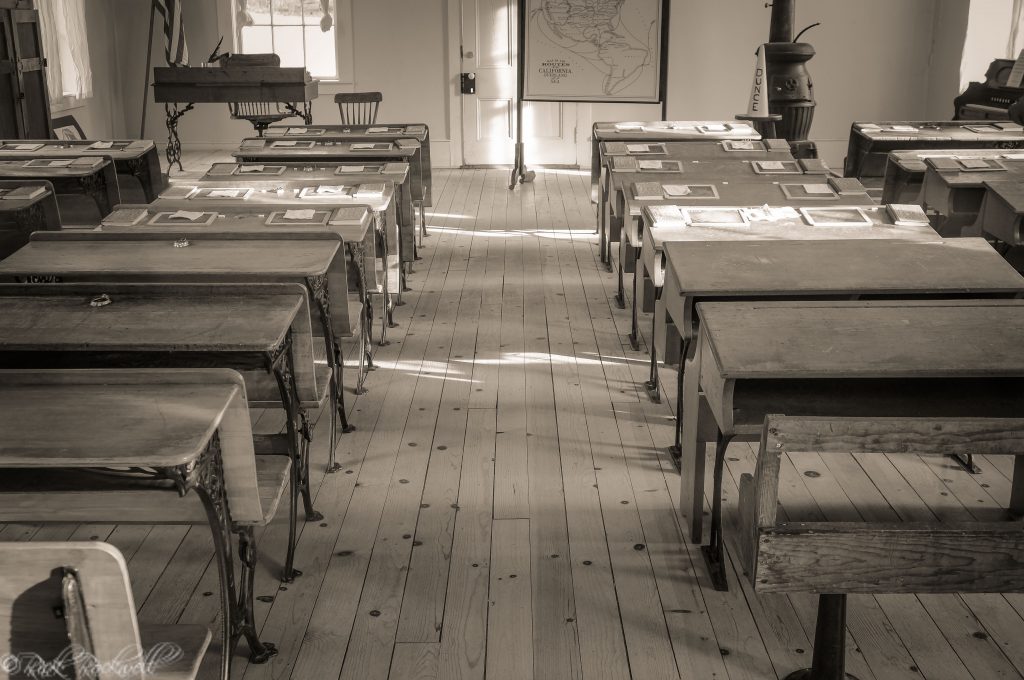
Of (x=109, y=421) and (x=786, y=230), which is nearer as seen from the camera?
(x=109, y=421)

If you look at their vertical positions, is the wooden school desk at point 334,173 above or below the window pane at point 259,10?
below

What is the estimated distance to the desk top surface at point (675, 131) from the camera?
6184mm

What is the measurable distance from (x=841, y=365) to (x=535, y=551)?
1.00m

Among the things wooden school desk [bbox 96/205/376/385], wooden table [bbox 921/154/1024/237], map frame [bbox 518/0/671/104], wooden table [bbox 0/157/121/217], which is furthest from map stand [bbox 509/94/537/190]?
wooden school desk [bbox 96/205/376/385]

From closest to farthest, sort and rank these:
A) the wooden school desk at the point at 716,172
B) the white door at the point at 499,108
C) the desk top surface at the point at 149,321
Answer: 1. the desk top surface at the point at 149,321
2. the wooden school desk at the point at 716,172
3. the white door at the point at 499,108

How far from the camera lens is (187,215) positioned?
382 cm

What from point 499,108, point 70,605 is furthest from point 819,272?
point 499,108

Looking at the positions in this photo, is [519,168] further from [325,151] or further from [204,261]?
[204,261]

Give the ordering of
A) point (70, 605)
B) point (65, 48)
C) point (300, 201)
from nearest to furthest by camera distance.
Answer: point (70, 605) < point (300, 201) < point (65, 48)

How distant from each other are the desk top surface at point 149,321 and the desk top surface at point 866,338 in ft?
3.42

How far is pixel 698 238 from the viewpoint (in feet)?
11.3

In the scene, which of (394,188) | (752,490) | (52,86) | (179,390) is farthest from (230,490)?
(52,86)

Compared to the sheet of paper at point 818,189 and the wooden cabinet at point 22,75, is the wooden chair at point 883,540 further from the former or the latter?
the wooden cabinet at point 22,75

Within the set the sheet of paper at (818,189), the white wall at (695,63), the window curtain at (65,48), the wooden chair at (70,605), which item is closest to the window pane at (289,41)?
the white wall at (695,63)
